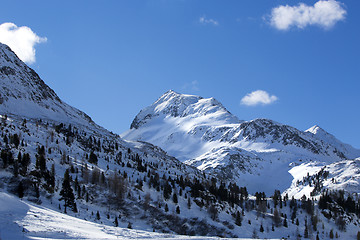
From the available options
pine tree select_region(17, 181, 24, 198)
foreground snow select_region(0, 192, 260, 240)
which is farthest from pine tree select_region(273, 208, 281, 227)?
foreground snow select_region(0, 192, 260, 240)

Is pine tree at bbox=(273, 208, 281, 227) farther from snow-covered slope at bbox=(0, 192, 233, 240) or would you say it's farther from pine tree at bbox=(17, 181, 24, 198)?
snow-covered slope at bbox=(0, 192, 233, 240)

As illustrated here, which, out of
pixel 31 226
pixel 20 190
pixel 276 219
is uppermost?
pixel 20 190

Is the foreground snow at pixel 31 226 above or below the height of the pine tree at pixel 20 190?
below

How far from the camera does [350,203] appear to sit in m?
172

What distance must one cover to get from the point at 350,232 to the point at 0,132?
144m

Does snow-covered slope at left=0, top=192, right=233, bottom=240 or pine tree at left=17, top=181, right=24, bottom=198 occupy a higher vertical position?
pine tree at left=17, top=181, right=24, bottom=198

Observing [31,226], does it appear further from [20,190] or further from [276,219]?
[276,219]

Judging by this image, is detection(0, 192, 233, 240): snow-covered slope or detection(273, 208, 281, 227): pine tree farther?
detection(273, 208, 281, 227): pine tree

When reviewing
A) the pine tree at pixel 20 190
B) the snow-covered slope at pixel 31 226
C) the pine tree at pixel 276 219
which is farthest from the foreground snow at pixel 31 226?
the pine tree at pixel 276 219

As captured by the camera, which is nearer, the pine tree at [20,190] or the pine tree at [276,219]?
the pine tree at [20,190]

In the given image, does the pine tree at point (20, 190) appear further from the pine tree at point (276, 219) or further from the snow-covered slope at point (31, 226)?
the pine tree at point (276, 219)

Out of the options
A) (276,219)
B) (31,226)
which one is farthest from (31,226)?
(276,219)

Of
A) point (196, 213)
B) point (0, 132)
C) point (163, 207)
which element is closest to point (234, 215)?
point (196, 213)

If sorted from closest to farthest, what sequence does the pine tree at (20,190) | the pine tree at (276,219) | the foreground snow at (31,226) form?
1. the foreground snow at (31,226)
2. the pine tree at (20,190)
3. the pine tree at (276,219)
